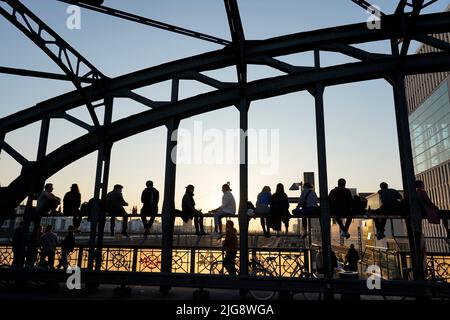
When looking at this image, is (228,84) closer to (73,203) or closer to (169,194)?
(169,194)

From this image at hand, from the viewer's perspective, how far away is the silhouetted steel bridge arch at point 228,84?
742 cm

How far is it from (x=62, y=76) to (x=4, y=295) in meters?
5.73

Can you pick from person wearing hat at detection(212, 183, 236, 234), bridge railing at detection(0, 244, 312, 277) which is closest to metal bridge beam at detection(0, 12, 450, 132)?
person wearing hat at detection(212, 183, 236, 234)

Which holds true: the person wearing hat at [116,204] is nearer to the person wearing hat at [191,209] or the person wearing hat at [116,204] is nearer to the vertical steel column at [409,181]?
the person wearing hat at [191,209]

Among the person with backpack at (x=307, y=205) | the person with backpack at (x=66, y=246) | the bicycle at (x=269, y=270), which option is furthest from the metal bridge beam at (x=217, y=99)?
the bicycle at (x=269, y=270)

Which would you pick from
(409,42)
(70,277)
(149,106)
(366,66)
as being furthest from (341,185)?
(70,277)

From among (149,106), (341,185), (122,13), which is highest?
(122,13)

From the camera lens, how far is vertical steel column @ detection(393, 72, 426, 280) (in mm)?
6785

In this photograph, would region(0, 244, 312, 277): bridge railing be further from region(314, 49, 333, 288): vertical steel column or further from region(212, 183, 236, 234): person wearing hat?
region(314, 49, 333, 288): vertical steel column

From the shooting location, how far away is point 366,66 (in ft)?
26.1

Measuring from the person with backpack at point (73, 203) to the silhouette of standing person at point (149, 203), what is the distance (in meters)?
1.93

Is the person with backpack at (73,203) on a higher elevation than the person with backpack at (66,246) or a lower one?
higher

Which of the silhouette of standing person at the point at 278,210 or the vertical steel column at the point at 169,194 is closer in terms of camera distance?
the vertical steel column at the point at 169,194
